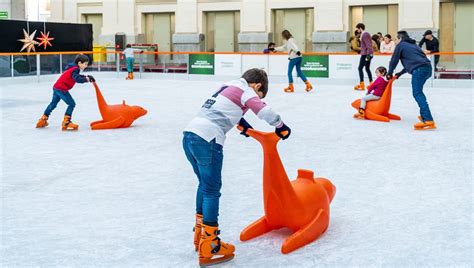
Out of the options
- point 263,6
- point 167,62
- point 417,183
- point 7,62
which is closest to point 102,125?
point 417,183

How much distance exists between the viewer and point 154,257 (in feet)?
14.3

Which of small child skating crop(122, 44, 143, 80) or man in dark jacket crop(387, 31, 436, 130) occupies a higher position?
small child skating crop(122, 44, 143, 80)

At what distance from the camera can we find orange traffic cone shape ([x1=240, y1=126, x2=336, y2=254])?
4.50 meters

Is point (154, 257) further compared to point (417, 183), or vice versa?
point (417, 183)

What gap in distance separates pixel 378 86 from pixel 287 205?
7.57m

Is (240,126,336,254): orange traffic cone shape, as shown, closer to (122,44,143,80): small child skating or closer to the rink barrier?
the rink barrier

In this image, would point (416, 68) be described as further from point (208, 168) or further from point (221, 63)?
point (221, 63)

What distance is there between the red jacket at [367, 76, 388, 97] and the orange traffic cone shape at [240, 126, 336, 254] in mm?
7069

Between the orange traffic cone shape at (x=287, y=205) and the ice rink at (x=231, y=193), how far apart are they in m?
0.10

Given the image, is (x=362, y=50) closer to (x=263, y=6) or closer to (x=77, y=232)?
(x=263, y=6)

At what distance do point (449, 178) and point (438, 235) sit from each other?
2.25m

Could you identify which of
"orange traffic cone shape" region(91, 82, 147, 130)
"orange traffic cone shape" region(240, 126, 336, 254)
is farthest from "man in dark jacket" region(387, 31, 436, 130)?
→ "orange traffic cone shape" region(240, 126, 336, 254)

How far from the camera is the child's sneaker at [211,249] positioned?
418cm

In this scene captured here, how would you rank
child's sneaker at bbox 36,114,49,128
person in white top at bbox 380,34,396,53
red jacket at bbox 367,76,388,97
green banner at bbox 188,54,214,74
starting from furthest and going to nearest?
green banner at bbox 188,54,214,74 → person in white top at bbox 380,34,396,53 → red jacket at bbox 367,76,388,97 → child's sneaker at bbox 36,114,49,128
